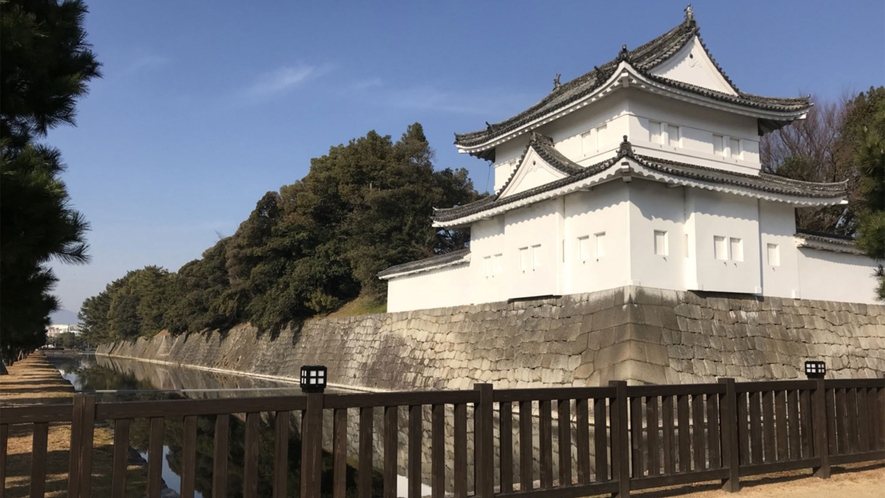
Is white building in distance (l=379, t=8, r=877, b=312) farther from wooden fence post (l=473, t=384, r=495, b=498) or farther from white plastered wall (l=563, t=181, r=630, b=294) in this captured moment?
wooden fence post (l=473, t=384, r=495, b=498)

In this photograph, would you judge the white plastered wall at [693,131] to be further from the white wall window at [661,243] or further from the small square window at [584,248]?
the small square window at [584,248]

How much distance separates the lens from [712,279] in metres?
13.6

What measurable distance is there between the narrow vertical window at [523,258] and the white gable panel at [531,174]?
1490 millimetres

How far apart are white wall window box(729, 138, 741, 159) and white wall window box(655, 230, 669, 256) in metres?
4.10

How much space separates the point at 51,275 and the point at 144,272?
213 ft

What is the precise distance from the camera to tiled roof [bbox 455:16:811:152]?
14.1 m

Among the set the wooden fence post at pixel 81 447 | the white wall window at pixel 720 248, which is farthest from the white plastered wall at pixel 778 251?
the wooden fence post at pixel 81 447

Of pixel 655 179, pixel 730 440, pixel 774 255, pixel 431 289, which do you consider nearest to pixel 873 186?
pixel 730 440

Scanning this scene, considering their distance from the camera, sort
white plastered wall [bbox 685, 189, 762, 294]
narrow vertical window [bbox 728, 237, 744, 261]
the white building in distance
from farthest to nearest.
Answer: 1. narrow vertical window [bbox 728, 237, 744, 261]
2. white plastered wall [bbox 685, 189, 762, 294]
3. the white building in distance

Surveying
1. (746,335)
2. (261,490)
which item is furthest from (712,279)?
(261,490)

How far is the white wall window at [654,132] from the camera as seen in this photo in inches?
577

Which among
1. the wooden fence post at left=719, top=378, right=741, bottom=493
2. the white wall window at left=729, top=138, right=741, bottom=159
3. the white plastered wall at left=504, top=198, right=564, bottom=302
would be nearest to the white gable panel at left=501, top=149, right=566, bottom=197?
the white plastered wall at left=504, top=198, right=564, bottom=302

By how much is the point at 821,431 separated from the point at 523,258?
979 centimetres

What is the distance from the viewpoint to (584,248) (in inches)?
554
